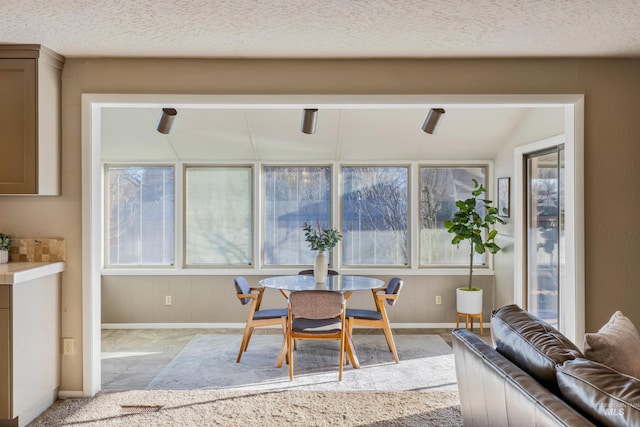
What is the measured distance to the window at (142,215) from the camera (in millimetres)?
6016

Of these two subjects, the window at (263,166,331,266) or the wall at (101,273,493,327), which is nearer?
the wall at (101,273,493,327)

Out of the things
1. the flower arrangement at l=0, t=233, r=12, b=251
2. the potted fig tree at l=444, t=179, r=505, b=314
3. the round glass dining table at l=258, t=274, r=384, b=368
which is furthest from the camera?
the potted fig tree at l=444, t=179, r=505, b=314

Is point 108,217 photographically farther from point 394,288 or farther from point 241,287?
point 394,288

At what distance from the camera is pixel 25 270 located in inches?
124

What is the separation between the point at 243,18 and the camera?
9.37 ft

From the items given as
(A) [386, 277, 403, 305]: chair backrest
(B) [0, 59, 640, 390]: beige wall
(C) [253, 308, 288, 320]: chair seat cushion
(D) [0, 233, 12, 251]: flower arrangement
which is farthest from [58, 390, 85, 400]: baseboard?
(A) [386, 277, 403, 305]: chair backrest

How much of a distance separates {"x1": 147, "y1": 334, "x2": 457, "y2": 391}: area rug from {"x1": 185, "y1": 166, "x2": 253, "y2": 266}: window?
1.05 meters

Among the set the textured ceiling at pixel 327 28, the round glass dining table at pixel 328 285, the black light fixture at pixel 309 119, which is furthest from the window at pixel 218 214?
the textured ceiling at pixel 327 28

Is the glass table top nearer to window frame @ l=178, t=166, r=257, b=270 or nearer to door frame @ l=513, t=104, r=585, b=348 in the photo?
window frame @ l=178, t=166, r=257, b=270

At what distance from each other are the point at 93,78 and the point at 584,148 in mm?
3446

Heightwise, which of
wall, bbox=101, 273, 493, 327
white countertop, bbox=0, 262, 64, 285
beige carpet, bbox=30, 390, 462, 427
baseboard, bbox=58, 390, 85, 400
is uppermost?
white countertop, bbox=0, 262, 64, 285

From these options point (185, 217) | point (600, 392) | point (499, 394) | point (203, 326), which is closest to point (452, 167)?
point (185, 217)

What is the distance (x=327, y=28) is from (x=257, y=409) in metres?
2.44

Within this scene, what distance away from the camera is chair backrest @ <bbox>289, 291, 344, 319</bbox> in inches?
156
